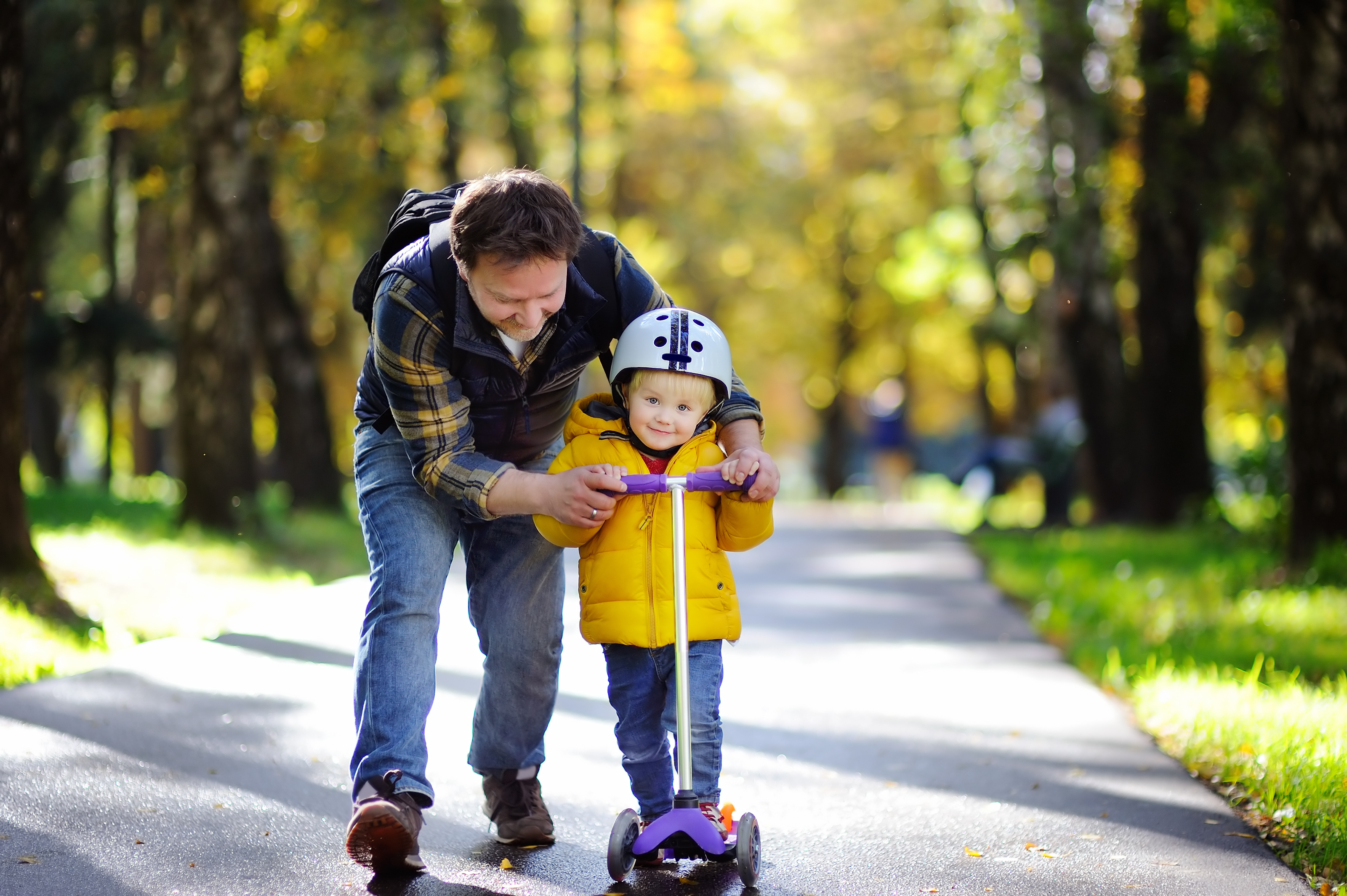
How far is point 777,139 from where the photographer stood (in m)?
33.8

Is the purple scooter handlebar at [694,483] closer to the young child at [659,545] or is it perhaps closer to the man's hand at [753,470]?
the man's hand at [753,470]

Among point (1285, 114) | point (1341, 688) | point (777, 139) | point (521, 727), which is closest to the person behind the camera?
point (521, 727)

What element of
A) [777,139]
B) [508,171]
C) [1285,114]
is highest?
[777,139]

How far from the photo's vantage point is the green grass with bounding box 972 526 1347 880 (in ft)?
15.4

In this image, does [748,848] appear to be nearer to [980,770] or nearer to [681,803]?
[681,803]

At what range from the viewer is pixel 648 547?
4016 millimetres

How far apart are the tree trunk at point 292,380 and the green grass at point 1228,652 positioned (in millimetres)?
8480

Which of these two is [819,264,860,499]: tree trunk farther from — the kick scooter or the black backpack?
the kick scooter

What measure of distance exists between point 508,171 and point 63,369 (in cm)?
1508

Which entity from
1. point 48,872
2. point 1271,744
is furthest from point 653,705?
point 1271,744

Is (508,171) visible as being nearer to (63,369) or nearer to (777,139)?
(63,369)

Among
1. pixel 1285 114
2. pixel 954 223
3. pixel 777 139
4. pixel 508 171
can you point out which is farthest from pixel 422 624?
pixel 777 139

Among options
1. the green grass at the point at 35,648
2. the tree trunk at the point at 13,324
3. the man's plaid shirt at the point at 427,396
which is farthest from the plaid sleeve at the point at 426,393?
the tree trunk at the point at 13,324

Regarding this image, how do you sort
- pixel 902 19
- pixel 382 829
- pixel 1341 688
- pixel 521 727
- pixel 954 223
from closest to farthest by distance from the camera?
pixel 382 829, pixel 521 727, pixel 1341 688, pixel 902 19, pixel 954 223
